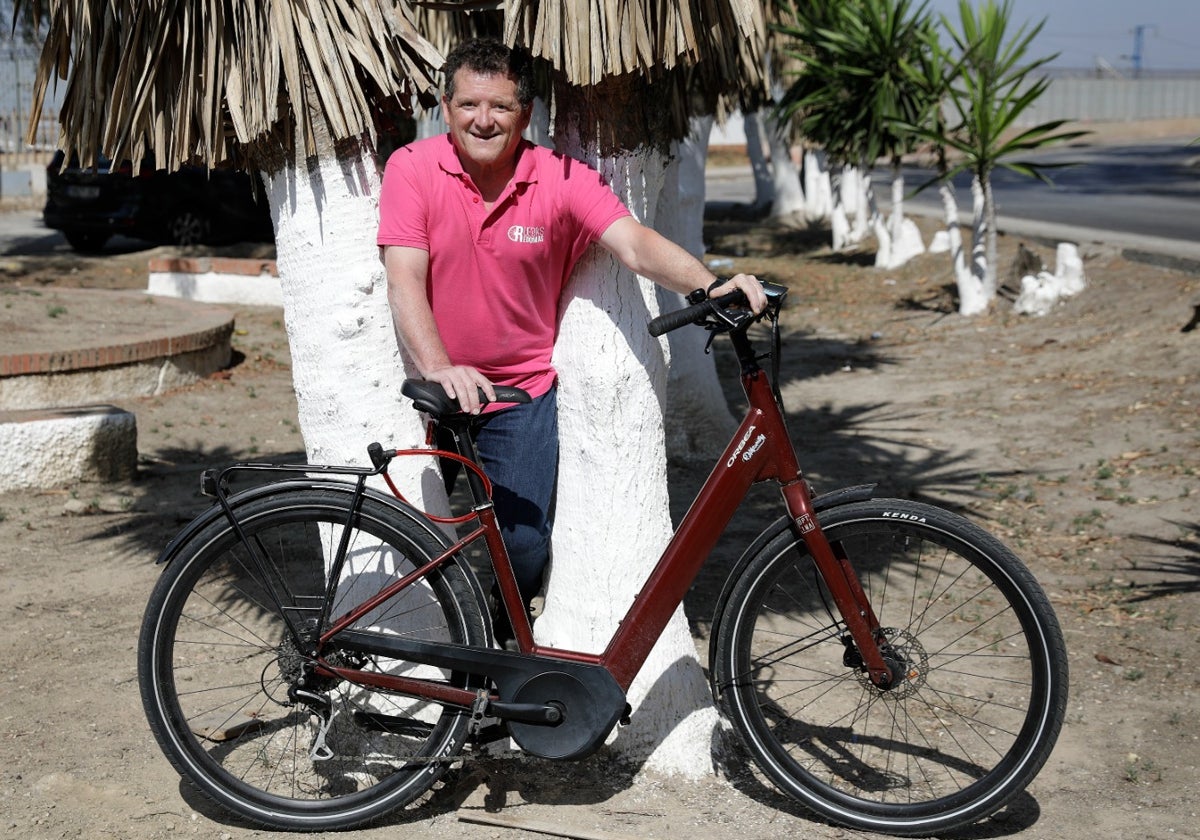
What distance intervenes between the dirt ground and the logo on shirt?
4.80 ft

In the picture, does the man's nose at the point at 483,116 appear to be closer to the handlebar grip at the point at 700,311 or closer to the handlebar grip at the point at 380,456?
the handlebar grip at the point at 700,311

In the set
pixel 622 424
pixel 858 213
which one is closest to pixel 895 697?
pixel 622 424

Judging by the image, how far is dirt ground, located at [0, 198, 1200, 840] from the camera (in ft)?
11.5

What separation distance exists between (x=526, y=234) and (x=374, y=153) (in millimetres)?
531

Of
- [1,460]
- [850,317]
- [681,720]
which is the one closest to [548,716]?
[681,720]

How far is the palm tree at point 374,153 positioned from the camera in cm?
340

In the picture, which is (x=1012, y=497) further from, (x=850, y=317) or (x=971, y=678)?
(x=850, y=317)

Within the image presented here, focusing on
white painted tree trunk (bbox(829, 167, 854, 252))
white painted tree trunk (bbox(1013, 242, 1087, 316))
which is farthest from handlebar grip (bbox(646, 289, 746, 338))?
white painted tree trunk (bbox(829, 167, 854, 252))

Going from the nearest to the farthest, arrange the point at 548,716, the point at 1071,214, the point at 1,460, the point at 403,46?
the point at 548,716 < the point at 403,46 < the point at 1,460 < the point at 1071,214

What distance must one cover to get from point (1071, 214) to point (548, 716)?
1752cm

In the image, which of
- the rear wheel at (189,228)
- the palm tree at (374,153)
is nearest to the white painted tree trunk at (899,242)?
the rear wheel at (189,228)

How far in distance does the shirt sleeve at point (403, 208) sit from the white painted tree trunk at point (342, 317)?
0.87 ft

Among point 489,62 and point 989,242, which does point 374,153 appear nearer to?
point 489,62

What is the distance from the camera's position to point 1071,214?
19016 mm
